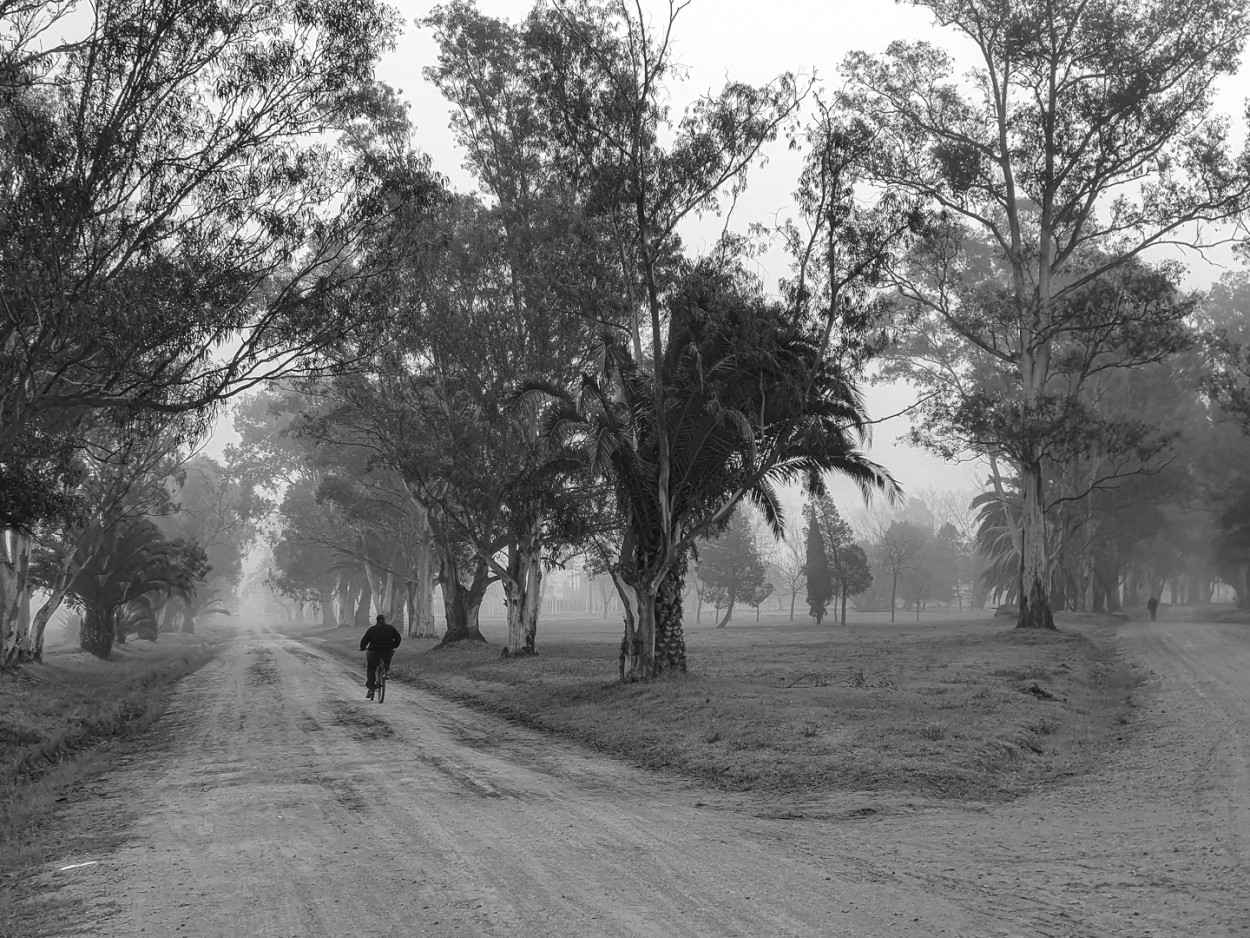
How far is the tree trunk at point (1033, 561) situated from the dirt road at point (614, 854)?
21.9 metres

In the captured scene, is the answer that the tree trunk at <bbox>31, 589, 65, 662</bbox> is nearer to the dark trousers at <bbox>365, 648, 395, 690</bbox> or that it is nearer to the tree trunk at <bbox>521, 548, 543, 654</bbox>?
the tree trunk at <bbox>521, 548, 543, 654</bbox>

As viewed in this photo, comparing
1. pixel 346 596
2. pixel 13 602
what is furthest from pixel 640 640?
pixel 346 596

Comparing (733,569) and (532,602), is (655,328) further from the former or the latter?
(733,569)

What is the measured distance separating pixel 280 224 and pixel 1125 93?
27.6 meters

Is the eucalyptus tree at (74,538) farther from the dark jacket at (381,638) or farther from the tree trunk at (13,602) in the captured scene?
the dark jacket at (381,638)

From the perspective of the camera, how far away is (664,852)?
24.8 feet

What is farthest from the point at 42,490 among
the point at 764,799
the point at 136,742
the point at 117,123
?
the point at 764,799

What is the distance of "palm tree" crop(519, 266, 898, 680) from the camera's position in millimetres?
19094

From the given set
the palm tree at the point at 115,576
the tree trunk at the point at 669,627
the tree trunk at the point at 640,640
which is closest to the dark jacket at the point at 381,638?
the tree trunk at the point at 640,640

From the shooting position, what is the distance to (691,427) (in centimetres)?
2008

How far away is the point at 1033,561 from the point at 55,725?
1187 inches

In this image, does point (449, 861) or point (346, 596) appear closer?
point (449, 861)

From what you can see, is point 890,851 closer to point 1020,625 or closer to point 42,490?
point 42,490

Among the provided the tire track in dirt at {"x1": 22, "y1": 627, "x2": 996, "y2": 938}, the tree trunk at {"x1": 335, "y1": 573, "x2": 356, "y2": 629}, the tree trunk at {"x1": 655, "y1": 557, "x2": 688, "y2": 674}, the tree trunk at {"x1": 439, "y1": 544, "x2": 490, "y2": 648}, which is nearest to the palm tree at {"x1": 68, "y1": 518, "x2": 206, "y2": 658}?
the tree trunk at {"x1": 439, "y1": 544, "x2": 490, "y2": 648}
